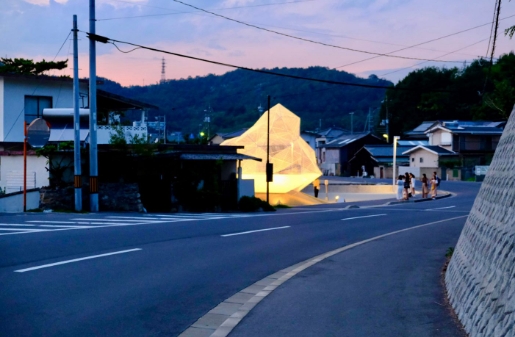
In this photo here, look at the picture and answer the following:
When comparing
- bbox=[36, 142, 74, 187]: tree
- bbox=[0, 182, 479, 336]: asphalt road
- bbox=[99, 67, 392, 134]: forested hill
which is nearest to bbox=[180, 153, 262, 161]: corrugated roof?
bbox=[36, 142, 74, 187]: tree

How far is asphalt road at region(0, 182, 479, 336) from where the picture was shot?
278 inches

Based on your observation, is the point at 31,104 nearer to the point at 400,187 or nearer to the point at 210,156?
the point at 210,156

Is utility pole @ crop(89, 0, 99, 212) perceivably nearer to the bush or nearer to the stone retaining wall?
the stone retaining wall

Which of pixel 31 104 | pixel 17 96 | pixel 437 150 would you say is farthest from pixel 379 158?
pixel 17 96

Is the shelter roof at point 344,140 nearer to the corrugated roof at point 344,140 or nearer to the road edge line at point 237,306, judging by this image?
the corrugated roof at point 344,140

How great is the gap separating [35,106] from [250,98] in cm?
10959

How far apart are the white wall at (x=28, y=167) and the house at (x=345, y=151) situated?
69515 mm

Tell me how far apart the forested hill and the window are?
288 feet

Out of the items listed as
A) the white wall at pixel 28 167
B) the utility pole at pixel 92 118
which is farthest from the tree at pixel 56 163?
the utility pole at pixel 92 118

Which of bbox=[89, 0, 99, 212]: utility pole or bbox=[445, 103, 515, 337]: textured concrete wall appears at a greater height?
bbox=[89, 0, 99, 212]: utility pole

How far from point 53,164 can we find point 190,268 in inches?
681

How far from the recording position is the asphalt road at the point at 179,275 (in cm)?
705

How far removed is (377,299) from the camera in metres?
8.37

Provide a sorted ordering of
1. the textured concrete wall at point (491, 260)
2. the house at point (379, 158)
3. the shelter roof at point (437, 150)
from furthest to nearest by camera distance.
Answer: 1. the house at point (379, 158)
2. the shelter roof at point (437, 150)
3. the textured concrete wall at point (491, 260)
